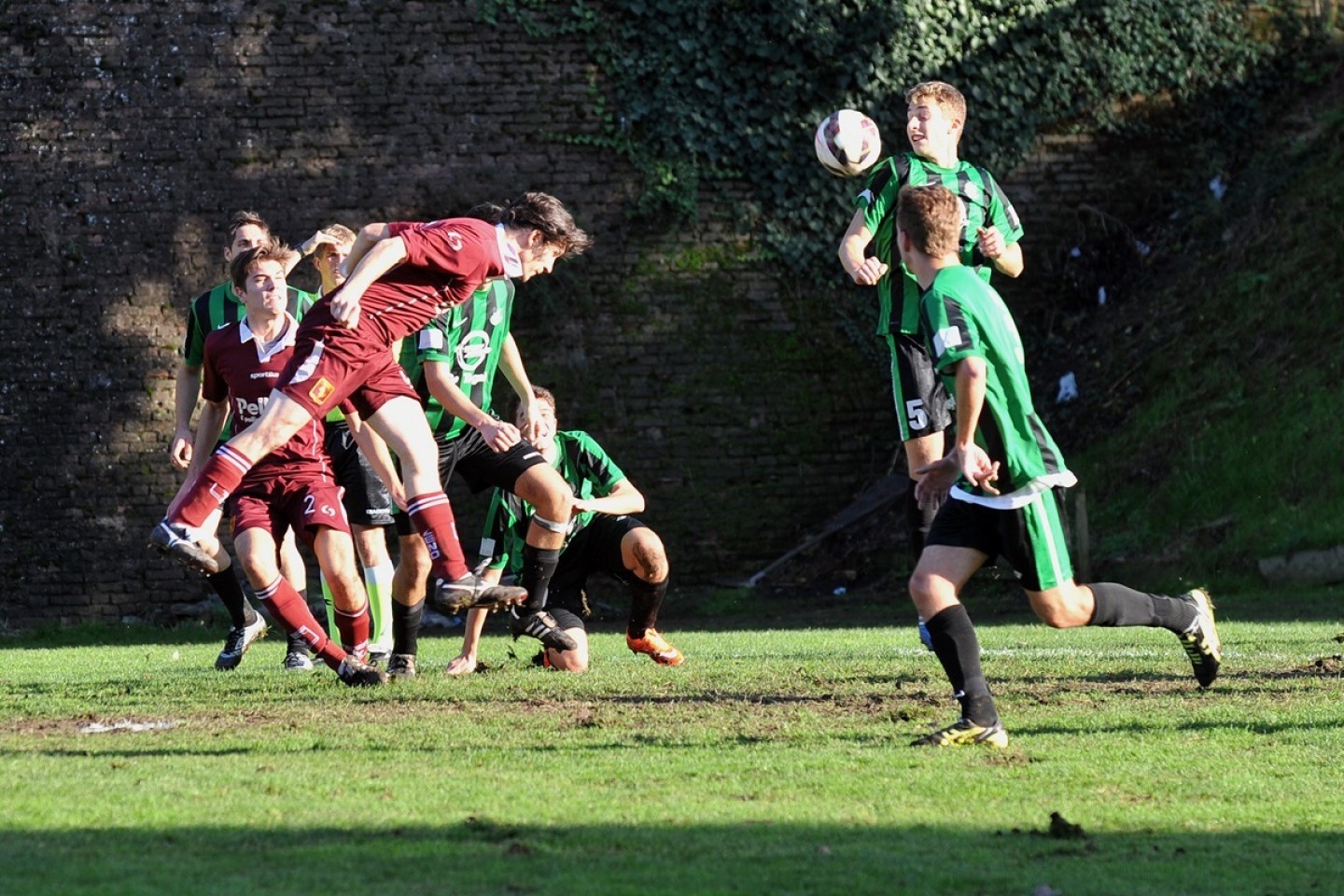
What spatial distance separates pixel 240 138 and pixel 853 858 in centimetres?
1411

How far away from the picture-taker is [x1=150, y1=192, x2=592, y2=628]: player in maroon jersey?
279 inches

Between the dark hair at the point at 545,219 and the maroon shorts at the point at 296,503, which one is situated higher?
the dark hair at the point at 545,219

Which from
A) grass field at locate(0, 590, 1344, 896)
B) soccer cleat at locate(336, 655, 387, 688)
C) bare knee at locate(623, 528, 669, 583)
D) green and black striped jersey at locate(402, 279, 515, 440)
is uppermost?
green and black striped jersey at locate(402, 279, 515, 440)

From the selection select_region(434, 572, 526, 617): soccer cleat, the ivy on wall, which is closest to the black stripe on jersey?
select_region(434, 572, 526, 617): soccer cleat

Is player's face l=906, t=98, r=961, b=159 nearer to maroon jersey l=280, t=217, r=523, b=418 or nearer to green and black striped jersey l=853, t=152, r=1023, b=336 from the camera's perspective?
green and black striped jersey l=853, t=152, r=1023, b=336


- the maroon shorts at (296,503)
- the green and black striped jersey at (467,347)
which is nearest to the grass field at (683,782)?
the maroon shorts at (296,503)

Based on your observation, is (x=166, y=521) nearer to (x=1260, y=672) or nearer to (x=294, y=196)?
(x=1260, y=672)

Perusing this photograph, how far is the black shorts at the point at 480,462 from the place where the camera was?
824 centimetres

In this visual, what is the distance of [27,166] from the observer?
54.7ft

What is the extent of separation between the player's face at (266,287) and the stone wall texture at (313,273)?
27.5ft

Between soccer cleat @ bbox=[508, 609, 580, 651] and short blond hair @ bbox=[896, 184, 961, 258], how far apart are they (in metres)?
2.54

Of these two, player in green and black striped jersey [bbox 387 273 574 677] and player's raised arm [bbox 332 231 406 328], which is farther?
player in green and black striped jersey [bbox 387 273 574 677]

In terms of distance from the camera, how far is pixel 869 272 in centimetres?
776

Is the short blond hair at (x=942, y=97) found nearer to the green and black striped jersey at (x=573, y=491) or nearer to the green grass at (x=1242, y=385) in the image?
the green and black striped jersey at (x=573, y=491)
